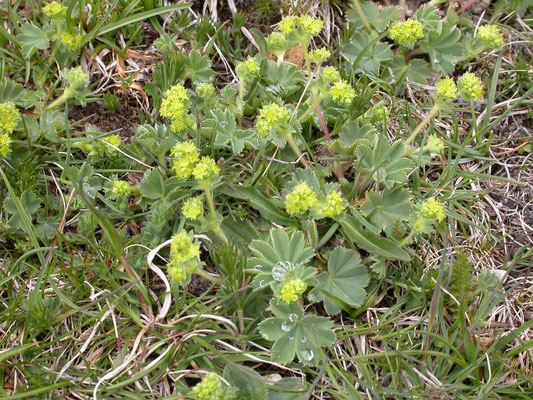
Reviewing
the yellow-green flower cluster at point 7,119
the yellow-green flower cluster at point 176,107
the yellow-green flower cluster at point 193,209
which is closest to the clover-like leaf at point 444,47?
the yellow-green flower cluster at point 176,107

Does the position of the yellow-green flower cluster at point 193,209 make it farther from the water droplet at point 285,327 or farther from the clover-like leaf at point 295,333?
the water droplet at point 285,327

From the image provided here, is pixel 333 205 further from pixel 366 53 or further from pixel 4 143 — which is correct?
pixel 4 143

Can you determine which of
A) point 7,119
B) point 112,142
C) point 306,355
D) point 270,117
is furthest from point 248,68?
point 306,355

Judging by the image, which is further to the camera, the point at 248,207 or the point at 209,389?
the point at 248,207

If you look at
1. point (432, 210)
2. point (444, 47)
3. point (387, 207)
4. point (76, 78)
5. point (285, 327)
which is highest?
point (76, 78)

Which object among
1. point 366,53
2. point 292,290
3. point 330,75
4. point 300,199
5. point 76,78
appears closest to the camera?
point 292,290

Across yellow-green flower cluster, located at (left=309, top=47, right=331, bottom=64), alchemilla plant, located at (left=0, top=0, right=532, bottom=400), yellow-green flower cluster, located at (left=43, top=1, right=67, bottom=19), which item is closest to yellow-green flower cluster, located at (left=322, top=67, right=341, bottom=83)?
alchemilla plant, located at (left=0, top=0, right=532, bottom=400)

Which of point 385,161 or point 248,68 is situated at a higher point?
point 248,68

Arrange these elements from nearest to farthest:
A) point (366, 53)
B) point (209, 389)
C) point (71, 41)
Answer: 1. point (209, 389)
2. point (71, 41)
3. point (366, 53)
